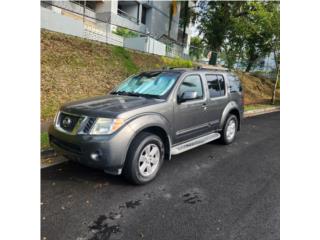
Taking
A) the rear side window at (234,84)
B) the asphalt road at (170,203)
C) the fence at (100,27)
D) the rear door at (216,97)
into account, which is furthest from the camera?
the fence at (100,27)

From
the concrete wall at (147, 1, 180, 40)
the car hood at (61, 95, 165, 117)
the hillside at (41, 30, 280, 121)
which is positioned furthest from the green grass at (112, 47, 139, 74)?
the concrete wall at (147, 1, 180, 40)

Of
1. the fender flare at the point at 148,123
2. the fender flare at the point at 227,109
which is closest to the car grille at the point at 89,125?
the fender flare at the point at 148,123

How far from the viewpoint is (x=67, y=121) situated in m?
3.52

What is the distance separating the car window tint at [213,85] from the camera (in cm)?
508

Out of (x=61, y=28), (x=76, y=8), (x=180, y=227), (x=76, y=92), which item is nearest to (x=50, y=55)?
(x=76, y=92)

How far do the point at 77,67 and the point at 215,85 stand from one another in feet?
18.2

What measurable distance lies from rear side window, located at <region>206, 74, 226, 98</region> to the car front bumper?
2.48 metres

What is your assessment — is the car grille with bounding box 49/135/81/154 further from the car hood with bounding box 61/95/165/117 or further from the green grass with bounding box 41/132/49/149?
the green grass with bounding box 41/132/49/149

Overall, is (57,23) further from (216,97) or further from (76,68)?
(216,97)

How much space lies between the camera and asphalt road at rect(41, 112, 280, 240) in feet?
8.49

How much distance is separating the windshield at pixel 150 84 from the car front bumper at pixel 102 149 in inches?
45.2

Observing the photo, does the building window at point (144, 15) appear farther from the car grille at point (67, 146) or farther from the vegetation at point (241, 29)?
the car grille at point (67, 146)

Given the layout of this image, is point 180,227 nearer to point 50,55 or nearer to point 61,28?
point 50,55

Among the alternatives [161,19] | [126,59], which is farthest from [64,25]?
[161,19]
